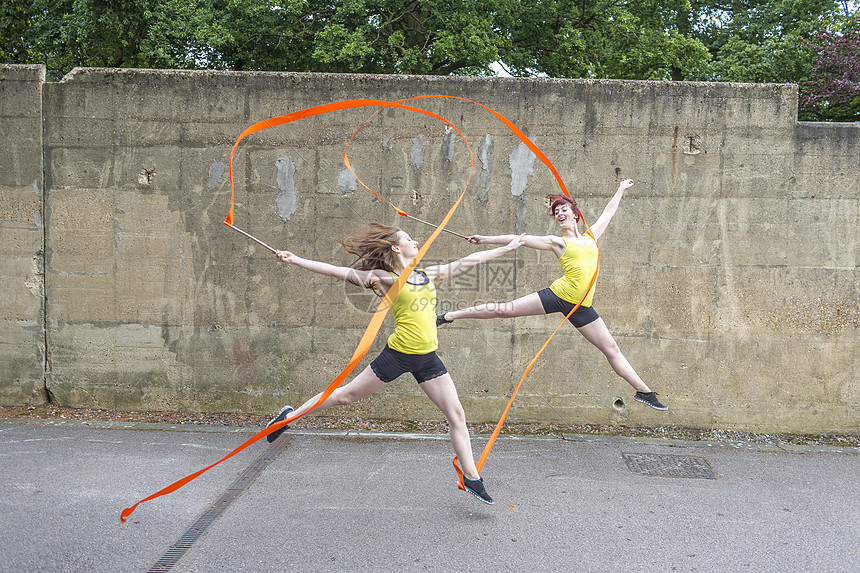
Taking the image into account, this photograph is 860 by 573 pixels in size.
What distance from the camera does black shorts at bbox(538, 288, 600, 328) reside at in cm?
434

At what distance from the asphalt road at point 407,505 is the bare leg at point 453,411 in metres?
0.39

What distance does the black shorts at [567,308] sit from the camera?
4.34 meters

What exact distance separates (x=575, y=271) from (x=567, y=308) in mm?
271

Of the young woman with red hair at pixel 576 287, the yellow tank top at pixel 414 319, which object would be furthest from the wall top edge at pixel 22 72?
the young woman with red hair at pixel 576 287

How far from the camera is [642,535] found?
4.05 m

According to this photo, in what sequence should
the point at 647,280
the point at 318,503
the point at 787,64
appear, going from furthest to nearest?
the point at 787,64
the point at 647,280
the point at 318,503

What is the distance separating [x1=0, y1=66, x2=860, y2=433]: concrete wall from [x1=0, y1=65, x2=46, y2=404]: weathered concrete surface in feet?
0.08

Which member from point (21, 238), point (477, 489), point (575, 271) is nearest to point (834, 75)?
point (575, 271)

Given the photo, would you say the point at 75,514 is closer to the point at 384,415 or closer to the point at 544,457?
the point at 384,415

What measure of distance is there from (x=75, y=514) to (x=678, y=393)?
17.3ft

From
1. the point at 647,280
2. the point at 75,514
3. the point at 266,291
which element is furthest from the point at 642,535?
the point at 266,291

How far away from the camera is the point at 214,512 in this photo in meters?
4.27

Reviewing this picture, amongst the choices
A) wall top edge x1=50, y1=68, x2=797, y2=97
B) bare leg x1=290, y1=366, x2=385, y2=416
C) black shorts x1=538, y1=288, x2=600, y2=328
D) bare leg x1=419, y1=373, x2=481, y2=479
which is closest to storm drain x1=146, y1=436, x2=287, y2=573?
bare leg x1=290, y1=366, x2=385, y2=416

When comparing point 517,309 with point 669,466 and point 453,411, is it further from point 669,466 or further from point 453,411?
point 669,466
